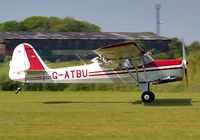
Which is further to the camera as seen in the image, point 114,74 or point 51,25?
point 51,25

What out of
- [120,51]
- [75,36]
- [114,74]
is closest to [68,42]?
[75,36]

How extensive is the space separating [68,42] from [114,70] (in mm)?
71144

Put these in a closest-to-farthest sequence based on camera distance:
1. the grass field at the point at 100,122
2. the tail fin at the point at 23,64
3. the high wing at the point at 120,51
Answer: the grass field at the point at 100,122 < the high wing at the point at 120,51 < the tail fin at the point at 23,64

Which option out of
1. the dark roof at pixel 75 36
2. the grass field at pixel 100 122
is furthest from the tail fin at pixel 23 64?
the dark roof at pixel 75 36

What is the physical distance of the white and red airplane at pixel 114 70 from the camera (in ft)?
58.1

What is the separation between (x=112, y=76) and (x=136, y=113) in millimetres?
4766

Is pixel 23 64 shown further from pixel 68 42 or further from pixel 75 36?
pixel 75 36

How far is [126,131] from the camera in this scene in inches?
406

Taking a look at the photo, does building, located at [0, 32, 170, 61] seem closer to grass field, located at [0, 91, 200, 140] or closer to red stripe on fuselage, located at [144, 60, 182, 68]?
red stripe on fuselage, located at [144, 60, 182, 68]

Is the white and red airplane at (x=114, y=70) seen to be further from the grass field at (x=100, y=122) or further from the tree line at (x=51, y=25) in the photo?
the tree line at (x=51, y=25)

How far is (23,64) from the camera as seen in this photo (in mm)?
19094

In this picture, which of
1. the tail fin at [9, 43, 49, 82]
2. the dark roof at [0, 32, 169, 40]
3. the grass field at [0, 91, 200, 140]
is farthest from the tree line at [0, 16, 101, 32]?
the grass field at [0, 91, 200, 140]

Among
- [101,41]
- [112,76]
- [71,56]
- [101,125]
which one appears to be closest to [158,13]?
[101,41]

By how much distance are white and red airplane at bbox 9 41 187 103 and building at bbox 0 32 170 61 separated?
2566 inches
